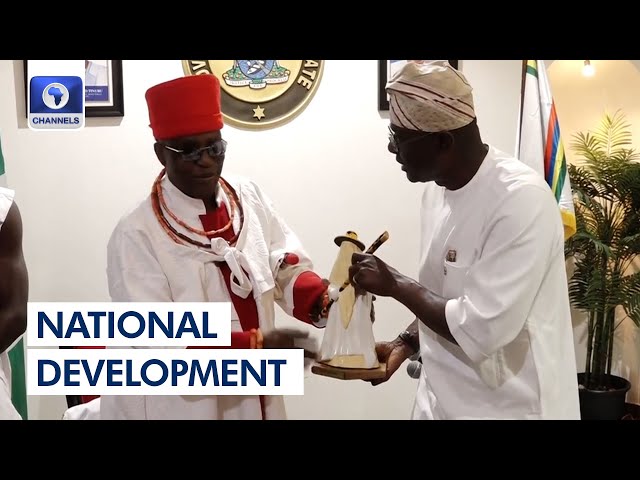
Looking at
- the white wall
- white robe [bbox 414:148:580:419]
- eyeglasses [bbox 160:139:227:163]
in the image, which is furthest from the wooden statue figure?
the white wall

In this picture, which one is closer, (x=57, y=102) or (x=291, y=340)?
(x=291, y=340)

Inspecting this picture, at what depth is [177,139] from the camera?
1870 millimetres

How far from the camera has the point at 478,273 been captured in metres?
1.62

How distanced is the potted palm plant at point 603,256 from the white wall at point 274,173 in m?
0.82

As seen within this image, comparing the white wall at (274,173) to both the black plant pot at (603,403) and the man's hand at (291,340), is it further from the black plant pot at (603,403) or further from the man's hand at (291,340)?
the black plant pot at (603,403)

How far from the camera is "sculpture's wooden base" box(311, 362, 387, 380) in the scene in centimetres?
179

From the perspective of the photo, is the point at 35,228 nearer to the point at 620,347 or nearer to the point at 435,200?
the point at 435,200

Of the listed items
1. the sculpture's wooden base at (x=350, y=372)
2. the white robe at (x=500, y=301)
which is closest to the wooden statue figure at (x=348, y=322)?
the sculpture's wooden base at (x=350, y=372)

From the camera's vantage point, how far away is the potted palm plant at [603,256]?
11.7ft

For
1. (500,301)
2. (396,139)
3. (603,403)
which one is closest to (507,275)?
(500,301)

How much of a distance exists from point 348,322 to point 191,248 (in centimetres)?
45

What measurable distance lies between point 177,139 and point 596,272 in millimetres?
2437

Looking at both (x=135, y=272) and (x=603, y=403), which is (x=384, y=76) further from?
(x=603, y=403)

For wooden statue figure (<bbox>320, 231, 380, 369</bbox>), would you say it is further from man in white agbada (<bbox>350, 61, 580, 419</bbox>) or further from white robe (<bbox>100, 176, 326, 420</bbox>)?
white robe (<bbox>100, 176, 326, 420</bbox>)
